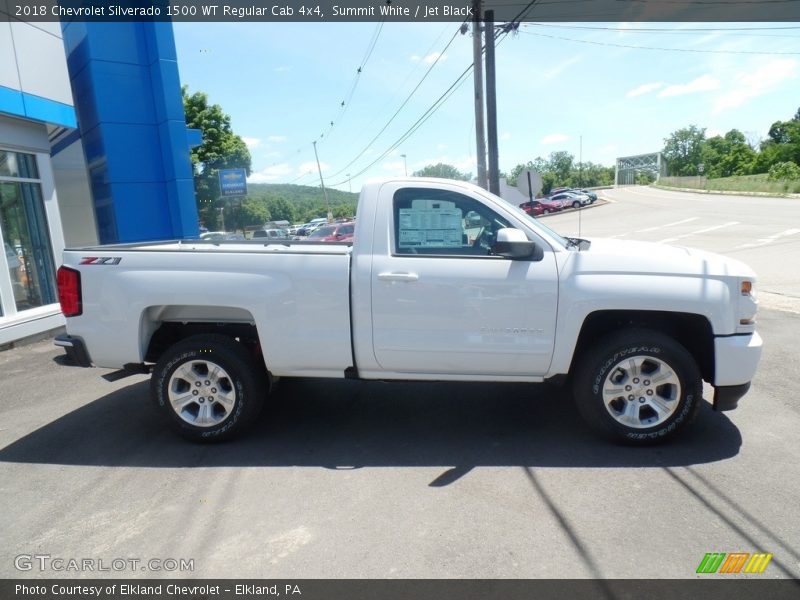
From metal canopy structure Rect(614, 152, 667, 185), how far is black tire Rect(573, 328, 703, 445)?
87079 millimetres

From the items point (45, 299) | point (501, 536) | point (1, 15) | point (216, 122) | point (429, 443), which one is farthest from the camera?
point (216, 122)

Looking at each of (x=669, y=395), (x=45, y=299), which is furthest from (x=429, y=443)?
(x=45, y=299)

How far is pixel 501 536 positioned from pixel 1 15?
10434 millimetres

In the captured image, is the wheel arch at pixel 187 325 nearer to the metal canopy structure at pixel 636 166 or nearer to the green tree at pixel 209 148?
the green tree at pixel 209 148

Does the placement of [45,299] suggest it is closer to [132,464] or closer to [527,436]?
[132,464]

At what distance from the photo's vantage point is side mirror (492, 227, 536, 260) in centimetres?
373

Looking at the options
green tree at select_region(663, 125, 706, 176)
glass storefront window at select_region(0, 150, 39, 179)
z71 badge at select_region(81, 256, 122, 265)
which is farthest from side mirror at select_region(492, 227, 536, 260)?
green tree at select_region(663, 125, 706, 176)

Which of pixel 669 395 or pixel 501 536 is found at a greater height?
pixel 669 395

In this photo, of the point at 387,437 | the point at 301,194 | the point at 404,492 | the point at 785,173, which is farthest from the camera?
the point at 301,194

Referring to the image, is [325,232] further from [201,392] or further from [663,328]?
[663,328]

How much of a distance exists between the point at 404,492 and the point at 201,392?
184cm

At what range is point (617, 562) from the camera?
2.71m

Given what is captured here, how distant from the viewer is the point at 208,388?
13.8 feet

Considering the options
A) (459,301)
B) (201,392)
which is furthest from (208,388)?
(459,301)
